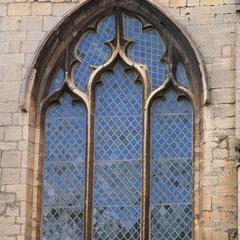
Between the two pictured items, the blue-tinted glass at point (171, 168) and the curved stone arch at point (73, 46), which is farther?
the curved stone arch at point (73, 46)

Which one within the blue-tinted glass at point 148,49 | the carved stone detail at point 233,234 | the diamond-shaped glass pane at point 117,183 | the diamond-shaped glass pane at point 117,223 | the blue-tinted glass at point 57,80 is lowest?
the carved stone detail at point 233,234

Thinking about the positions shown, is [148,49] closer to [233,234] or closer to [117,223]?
[117,223]

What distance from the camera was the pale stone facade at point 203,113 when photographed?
48.2ft

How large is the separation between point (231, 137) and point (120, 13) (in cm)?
255

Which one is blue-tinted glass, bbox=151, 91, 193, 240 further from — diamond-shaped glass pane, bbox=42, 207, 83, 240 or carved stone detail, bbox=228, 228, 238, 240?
diamond-shaped glass pane, bbox=42, 207, 83, 240

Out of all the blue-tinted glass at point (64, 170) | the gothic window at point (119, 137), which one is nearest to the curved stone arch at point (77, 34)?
the gothic window at point (119, 137)

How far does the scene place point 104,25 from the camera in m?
16.0

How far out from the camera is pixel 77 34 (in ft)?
52.2

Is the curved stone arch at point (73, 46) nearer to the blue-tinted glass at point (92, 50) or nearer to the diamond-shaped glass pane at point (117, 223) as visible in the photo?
the blue-tinted glass at point (92, 50)

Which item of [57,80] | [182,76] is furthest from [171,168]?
[57,80]

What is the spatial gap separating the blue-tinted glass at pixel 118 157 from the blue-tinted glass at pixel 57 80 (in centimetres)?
56

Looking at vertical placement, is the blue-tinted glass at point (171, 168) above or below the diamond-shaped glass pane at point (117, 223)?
above

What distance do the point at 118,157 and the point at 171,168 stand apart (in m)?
0.76

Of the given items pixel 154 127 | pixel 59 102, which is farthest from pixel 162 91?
pixel 59 102
